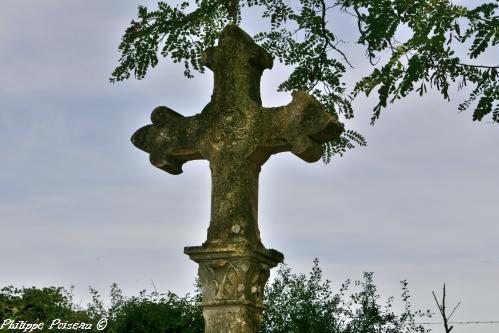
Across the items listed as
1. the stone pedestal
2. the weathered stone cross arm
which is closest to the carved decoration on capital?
the stone pedestal

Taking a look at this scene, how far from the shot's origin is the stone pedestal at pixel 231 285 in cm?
540

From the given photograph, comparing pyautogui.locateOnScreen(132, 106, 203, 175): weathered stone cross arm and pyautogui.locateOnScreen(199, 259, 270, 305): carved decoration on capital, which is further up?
pyautogui.locateOnScreen(132, 106, 203, 175): weathered stone cross arm

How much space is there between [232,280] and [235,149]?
3.34 ft

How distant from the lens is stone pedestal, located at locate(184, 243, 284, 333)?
5402 millimetres

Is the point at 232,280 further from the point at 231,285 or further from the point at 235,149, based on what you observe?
the point at 235,149

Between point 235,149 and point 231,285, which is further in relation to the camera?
point 235,149

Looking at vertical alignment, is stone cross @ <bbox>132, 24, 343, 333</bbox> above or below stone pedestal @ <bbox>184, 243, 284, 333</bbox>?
above

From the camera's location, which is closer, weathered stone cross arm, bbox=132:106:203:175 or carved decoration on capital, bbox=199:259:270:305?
carved decoration on capital, bbox=199:259:270:305

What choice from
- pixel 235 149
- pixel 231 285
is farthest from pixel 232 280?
pixel 235 149

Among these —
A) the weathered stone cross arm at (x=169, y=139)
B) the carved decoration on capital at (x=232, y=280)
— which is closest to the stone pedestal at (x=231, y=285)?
the carved decoration on capital at (x=232, y=280)

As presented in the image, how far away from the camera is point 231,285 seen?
5465 mm

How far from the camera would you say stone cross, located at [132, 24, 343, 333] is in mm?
5473

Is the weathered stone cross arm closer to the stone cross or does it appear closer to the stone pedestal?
the stone cross

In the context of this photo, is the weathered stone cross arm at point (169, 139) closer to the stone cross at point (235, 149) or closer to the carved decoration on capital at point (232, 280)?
the stone cross at point (235, 149)
